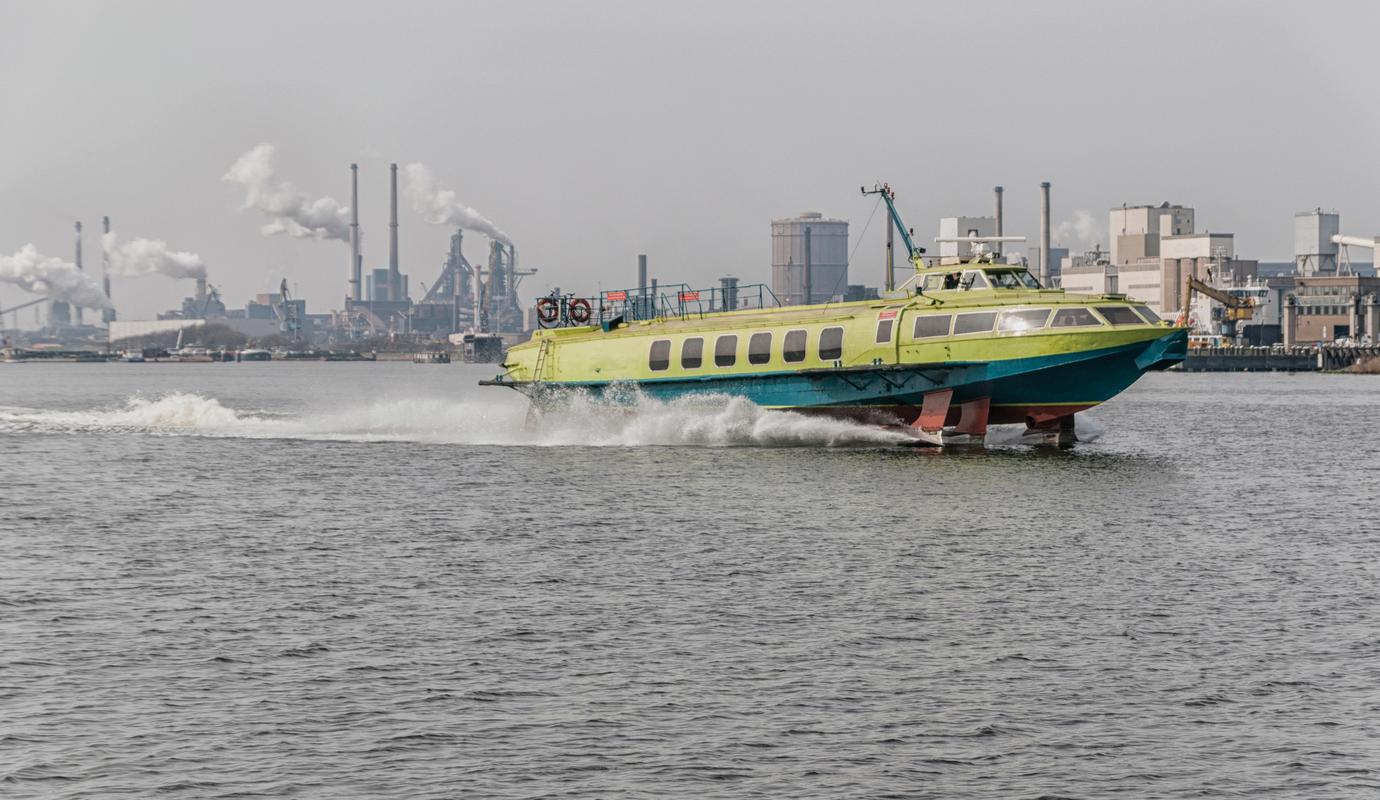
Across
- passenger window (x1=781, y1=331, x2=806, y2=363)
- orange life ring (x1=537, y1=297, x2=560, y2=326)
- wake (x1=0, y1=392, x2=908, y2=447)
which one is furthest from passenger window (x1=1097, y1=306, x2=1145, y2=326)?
orange life ring (x1=537, y1=297, x2=560, y2=326)

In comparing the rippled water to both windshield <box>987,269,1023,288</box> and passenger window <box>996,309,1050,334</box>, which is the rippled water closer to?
passenger window <box>996,309,1050,334</box>

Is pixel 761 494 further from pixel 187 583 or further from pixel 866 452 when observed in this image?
pixel 187 583

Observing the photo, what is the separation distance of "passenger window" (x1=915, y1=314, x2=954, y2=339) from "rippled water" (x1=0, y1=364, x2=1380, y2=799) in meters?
4.03

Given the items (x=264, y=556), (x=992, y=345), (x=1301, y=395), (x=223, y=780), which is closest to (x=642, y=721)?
(x=223, y=780)

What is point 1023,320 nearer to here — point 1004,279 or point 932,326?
point 932,326

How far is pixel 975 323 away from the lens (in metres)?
53.6

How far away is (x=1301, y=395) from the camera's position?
134m

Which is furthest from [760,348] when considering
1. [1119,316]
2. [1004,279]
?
[1119,316]

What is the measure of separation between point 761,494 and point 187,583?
18092mm

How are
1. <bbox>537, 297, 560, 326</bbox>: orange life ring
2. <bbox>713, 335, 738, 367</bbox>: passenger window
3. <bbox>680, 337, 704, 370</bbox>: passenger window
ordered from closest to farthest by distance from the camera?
<bbox>713, 335, 738, 367</bbox>: passenger window < <bbox>680, 337, 704, 370</bbox>: passenger window < <bbox>537, 297, 560, 326</bbox>: orange life ring

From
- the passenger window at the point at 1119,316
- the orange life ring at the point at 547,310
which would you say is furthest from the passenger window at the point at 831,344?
the orange life ring at the point at 547,310

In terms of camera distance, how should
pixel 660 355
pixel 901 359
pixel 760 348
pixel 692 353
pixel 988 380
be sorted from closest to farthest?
pixel 988 380, pixel 901 359, pixel 760 348, pixel 692 353, pixel 660 355

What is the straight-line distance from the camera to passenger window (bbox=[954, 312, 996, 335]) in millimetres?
53375

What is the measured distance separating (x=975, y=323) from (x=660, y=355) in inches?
495
